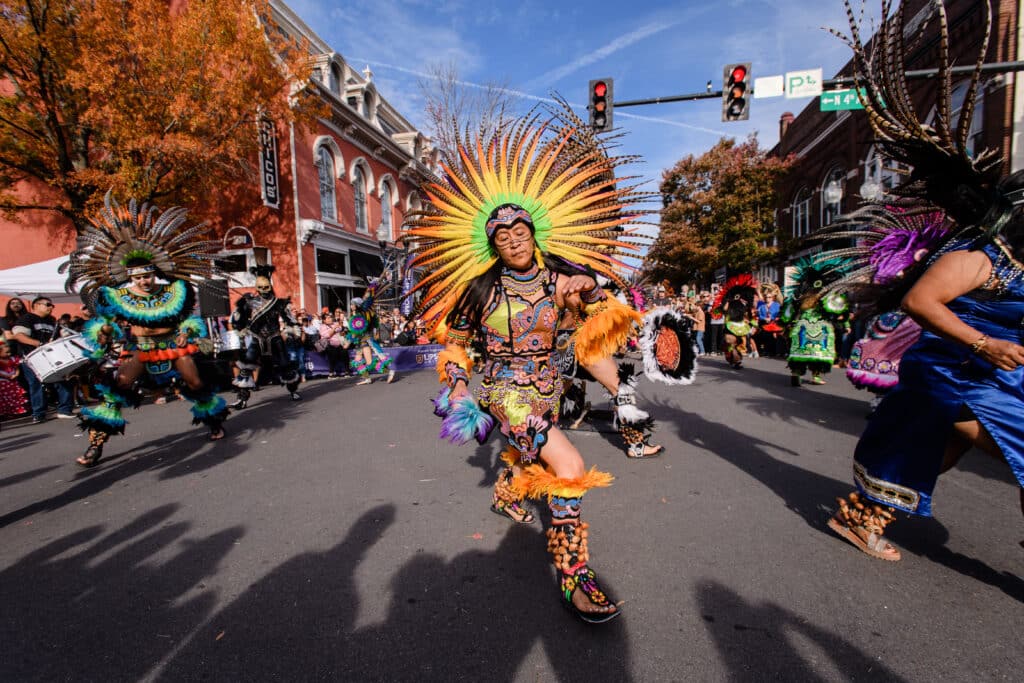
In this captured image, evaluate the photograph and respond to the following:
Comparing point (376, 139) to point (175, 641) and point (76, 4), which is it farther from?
point (175, 641)

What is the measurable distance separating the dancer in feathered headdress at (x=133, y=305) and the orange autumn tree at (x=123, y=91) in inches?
248

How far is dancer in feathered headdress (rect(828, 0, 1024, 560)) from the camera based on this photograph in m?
2.11

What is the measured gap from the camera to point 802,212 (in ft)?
84.6

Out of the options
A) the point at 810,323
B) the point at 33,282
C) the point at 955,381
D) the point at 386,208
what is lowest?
the point at 955,381

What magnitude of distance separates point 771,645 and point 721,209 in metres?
24.2

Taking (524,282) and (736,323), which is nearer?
(524,282)

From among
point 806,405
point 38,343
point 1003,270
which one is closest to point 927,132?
point 1003,270

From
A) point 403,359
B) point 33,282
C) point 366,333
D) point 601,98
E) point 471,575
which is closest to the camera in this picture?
point 471,575

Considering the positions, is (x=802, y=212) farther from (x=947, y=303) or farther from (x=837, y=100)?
(x=947, y=303)

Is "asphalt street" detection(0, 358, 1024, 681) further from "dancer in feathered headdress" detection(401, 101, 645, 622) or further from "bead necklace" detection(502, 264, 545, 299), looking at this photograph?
"bead necklace" detection(502, 264, 545, 299)

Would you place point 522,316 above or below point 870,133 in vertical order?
below

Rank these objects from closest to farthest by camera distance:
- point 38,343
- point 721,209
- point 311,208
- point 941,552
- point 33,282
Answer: point 941,552
point 38,343
point 33,282
point 311,208
point 721,209

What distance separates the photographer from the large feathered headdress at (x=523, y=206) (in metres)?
3.00

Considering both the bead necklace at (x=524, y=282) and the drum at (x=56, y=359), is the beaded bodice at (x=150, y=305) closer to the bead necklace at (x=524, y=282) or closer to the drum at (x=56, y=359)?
the drum at (x=56, y=359)
